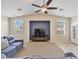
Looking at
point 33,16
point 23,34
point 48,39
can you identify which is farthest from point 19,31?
point 48,39

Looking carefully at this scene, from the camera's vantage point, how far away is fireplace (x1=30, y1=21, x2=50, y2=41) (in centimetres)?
1367

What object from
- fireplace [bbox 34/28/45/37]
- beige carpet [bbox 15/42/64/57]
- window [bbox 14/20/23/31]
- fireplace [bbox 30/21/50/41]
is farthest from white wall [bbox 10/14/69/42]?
beige carpet [bbox 15/42/64/57]

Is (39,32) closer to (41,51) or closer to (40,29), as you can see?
(40,29)

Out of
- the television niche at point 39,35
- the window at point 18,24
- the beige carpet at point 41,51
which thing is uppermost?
the window at point 18,24

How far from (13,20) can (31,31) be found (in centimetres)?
208

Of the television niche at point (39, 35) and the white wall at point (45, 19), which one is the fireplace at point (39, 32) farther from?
the white wall at point (45, 19)

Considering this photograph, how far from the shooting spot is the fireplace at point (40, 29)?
538 inches

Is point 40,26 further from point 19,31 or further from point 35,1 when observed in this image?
point 35,1

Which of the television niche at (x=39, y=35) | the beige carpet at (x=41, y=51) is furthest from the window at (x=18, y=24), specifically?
the beige carpet at (x=41, y=51)

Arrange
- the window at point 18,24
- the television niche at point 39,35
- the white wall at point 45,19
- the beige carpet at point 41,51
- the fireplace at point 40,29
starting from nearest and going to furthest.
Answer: the beige carpet at point 41,51 → the white wall at point 45,19 → the window at point 18,24 → the television niche at point 39,35 → the fireplace at point 40,29

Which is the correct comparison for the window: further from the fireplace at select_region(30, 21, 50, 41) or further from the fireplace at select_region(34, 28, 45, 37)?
the fireplace at select_region(34, 28, 45, 37)

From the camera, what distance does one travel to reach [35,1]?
830cm

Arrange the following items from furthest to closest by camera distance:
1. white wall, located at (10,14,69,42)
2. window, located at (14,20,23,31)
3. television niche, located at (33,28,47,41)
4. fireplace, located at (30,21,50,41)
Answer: fireplace, located at (30,21,50,41) → television niche, located at (33,28,47,41) → window, located at (14,20,23,31) → white wall, located at (10,14,69,42)

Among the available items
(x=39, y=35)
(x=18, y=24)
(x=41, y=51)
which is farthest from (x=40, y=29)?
(x=41, y=51)
